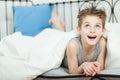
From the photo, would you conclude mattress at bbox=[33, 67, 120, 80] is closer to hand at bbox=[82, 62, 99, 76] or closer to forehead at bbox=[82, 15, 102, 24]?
hand at bbox=[82, 62, 99, 76]

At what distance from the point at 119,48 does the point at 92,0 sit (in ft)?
3.71

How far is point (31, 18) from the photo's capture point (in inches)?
87.7

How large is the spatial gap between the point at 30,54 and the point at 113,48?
432 millimetres

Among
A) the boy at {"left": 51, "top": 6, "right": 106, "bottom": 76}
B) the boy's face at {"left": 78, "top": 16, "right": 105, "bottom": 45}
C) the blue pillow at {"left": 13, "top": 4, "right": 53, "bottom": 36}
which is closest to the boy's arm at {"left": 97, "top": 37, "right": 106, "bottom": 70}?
the boy at {"left": 51, "top": 6, "right": 106, "bottom": 76}

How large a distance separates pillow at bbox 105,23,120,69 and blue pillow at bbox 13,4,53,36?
93 cm

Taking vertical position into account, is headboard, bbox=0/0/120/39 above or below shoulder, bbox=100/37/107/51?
above

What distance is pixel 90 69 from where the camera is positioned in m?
1.08

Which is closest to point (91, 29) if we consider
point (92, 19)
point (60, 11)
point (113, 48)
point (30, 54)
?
point (92, 19)

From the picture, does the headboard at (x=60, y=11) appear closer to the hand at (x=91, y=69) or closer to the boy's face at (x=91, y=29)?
the boy's face at (x=91, y=29)

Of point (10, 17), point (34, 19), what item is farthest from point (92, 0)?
point (10, 17)

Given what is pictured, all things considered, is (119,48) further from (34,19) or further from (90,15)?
(34,19)

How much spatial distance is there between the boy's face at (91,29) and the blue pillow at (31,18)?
1.02 meters

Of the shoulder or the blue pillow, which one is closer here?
the shoulder

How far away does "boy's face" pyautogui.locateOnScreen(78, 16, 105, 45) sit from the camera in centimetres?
117
